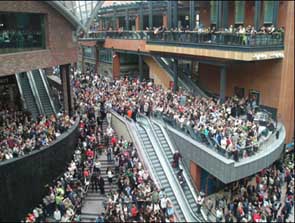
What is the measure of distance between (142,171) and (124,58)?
23231mm

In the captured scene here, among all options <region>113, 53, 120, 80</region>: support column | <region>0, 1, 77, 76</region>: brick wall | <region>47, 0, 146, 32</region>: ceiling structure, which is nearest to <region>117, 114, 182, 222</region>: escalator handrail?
<region>0, 1, 77, 76</region>: brick wall

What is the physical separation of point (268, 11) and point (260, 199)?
1326 cm

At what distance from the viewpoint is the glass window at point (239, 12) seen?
2702cm

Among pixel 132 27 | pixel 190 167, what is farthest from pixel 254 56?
pixel 132 27

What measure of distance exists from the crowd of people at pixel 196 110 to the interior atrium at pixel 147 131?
0.30ft

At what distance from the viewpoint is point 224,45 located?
22.5 metres

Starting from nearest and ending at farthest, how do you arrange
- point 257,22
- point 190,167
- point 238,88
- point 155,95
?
1. point 190,167
2. point 257,22
3. point 155,95
4. point 238,88

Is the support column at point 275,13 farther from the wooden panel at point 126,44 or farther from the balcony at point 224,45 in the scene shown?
the wooden panel at point 126,44

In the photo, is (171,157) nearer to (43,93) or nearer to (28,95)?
(43,93)

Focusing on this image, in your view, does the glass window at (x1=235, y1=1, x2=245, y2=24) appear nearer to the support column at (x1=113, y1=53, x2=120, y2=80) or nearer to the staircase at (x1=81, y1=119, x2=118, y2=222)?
the support column at (x1=113, y1=53, x2=120, y2=80)

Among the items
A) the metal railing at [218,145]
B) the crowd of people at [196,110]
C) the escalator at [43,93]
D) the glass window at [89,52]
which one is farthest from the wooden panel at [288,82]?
the glass window at [89,52]

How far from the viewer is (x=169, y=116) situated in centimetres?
2161

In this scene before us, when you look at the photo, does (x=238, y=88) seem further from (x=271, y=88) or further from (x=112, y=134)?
(x=112, y=134)

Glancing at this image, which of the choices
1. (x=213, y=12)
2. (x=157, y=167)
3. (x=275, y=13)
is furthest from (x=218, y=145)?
(x=213, y=12)
